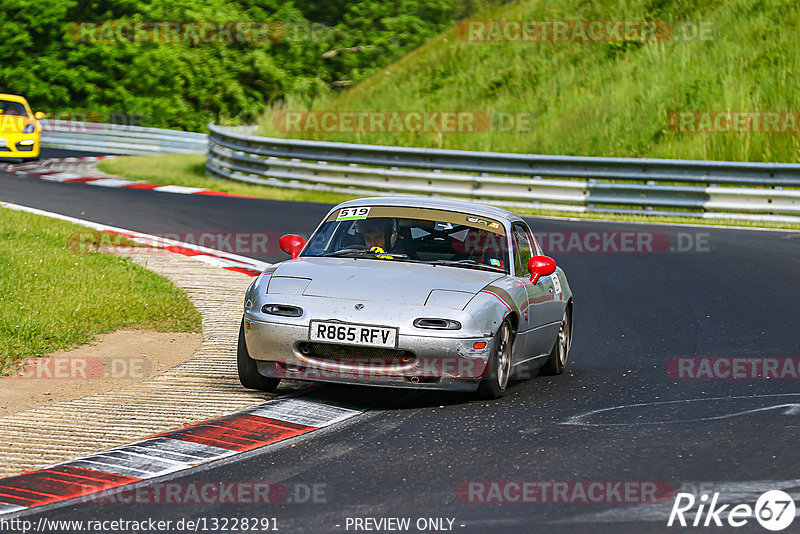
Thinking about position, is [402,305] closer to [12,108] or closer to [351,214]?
[351,214]

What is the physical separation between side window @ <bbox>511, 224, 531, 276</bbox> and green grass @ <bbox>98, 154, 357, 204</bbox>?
1320 centimetres

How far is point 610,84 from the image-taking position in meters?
27.7

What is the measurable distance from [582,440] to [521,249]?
2.63m

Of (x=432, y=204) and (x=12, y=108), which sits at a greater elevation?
(x=432, y=204)

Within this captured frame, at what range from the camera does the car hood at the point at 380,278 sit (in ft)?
24.7

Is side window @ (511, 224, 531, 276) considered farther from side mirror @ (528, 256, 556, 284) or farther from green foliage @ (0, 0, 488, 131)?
green foliage @ (0, 0, 488, 131)

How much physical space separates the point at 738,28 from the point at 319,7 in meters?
26.7

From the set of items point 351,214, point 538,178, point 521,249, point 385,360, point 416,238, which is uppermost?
point 351,214

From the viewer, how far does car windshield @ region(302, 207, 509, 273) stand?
8492 mm

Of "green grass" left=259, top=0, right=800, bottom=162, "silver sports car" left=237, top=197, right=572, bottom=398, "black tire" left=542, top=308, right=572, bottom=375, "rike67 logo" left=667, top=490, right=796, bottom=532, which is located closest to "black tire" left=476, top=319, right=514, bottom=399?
"silver sports car" left=237, top=197, right=572, bottom=398

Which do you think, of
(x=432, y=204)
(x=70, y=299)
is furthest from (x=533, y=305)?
(x=70, y=299)

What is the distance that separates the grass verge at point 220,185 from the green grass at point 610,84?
2671 mm

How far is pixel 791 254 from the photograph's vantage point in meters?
15.6

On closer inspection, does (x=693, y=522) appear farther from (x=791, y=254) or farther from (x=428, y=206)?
(x=791, y=254)
